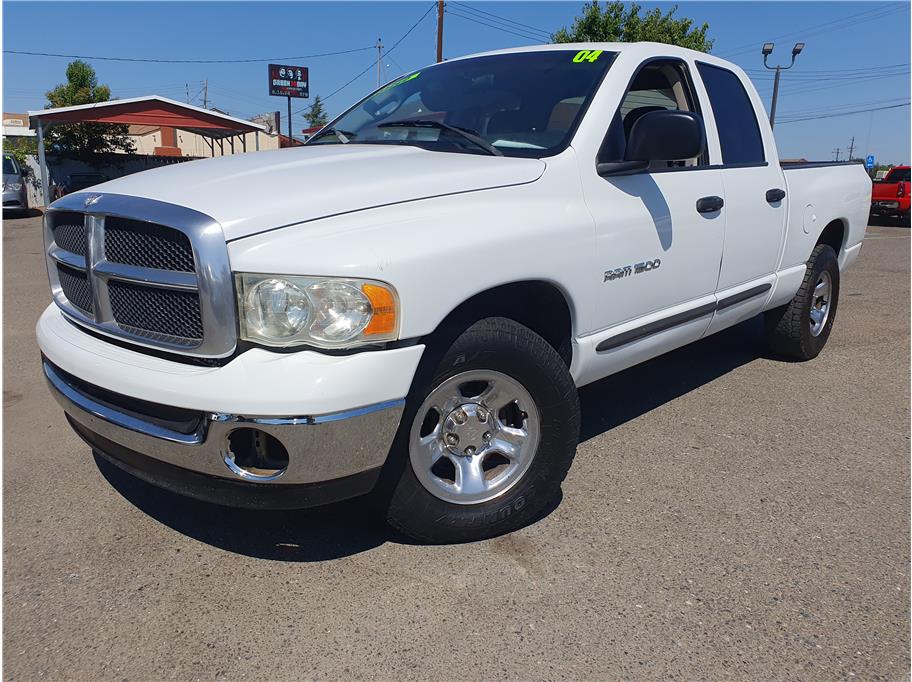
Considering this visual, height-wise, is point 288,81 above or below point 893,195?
above

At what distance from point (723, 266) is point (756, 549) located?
1.60 metres

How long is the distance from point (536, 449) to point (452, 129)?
4.77 ft

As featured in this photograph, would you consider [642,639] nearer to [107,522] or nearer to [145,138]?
[107,522]

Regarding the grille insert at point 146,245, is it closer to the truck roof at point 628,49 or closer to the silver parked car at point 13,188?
the truck roof at point 628,49

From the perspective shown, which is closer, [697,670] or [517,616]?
[697,670]

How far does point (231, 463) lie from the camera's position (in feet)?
7.35

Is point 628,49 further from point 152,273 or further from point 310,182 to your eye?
point 152,273

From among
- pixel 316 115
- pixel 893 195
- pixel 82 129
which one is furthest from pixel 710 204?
pixel 316 115

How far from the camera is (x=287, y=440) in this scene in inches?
84.7

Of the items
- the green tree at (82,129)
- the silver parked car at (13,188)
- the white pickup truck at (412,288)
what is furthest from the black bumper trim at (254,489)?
the green tree at (82,129)

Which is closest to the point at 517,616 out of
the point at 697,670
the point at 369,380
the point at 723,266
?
the point at 697,670

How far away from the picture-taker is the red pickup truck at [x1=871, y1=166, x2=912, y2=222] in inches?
779

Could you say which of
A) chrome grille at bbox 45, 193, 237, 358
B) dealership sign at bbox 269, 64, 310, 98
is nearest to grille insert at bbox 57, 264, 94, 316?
chrome grille at bbox 45, 193, 237, 358

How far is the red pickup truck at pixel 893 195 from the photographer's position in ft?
64.9
